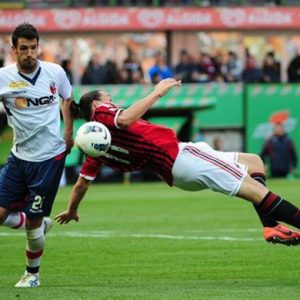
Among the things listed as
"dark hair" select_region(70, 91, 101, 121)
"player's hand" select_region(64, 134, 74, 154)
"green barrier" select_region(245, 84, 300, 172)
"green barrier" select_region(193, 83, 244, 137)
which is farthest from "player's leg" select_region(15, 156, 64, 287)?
"green barrier" select_region(245, 84, 300, 172)

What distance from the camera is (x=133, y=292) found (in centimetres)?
1037

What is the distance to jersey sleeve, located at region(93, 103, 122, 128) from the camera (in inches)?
415

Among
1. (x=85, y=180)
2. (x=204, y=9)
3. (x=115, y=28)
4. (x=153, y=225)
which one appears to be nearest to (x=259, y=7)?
(x=204, y=9)

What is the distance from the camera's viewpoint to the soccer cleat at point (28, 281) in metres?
11.1

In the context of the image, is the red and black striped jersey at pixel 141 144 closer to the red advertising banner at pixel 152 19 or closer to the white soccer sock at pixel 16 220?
the white soccer sock at pixel 16 220

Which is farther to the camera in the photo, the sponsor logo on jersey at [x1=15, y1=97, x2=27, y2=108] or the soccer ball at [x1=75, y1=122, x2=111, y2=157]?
the sponsor logo on jersey at [x1=15, y1=97, x2=27, y2=108]

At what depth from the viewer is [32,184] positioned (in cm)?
1105

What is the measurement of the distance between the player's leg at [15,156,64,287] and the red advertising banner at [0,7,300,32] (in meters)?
20.0

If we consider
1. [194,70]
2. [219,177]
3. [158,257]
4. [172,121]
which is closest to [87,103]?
[219,177]

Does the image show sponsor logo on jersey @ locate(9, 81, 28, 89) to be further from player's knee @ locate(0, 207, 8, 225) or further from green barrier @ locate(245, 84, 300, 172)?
green barrier @ locate(245, 84, 300, 172)

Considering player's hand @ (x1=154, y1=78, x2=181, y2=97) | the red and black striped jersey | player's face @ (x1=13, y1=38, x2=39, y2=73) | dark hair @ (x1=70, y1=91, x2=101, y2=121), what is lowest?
the red and black striped jersey

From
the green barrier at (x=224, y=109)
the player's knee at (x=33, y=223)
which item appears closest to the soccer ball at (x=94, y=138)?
the player's knee at (x=33, y=223)

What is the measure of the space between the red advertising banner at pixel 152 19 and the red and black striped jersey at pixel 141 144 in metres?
20.4

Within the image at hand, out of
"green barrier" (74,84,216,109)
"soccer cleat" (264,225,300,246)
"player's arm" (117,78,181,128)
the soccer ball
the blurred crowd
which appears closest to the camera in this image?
"player's arm" (117,78,181,128)
